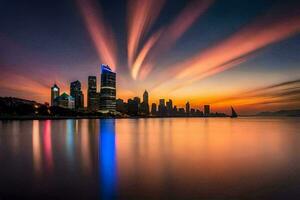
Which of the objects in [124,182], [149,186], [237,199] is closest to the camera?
[237,199]

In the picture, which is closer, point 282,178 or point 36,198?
point 36,198

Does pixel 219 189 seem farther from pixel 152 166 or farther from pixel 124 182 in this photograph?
pixel 152 166

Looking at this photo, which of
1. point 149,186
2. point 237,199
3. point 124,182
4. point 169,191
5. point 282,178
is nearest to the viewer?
point 237,199

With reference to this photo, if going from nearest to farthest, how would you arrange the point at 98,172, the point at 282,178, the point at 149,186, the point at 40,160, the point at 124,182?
the point at 149,186 → the point at 124,182 → the point at 282,178 → the point at 98,172 → the point at 40,160

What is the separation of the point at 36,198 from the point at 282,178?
1419 cm

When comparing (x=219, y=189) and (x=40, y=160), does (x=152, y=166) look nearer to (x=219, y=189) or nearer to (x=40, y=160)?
(x=219, y=189)

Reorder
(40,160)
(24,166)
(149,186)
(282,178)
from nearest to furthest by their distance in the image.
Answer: (149,186) < (282,178) < (24,166) < (40,160)

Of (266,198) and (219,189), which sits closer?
(266,198)

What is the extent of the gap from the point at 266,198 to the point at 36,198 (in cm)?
1048

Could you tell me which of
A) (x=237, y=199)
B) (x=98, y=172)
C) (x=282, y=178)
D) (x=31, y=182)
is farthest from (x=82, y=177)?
(x=282, y=178)

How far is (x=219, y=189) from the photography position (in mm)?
13805

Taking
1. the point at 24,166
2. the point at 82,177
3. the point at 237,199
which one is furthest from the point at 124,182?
the point at 24,166

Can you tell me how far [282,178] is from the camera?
16828 millimetres

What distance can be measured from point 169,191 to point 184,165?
774 centimetres
